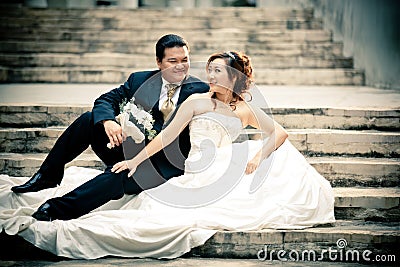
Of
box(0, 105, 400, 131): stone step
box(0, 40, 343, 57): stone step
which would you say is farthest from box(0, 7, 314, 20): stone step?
box(0, 105, 400, 131): stone step

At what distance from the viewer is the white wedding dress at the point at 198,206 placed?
4.03 m

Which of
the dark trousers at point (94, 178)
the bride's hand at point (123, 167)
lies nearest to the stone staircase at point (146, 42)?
the dark trousers at point (94, 178)

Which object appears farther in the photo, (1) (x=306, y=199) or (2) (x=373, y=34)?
(2) (x=373, y=34)

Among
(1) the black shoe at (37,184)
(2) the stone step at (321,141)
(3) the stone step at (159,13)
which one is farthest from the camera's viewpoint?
(3) the stone step at (159,13)

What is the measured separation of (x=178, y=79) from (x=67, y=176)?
1.07 m

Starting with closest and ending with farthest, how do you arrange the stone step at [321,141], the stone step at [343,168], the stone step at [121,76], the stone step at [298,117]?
1. the stone step at [343,168]
2. the stone step at [321,141]
3. the stone step at [298,117]
4. the stone step at [121,76]

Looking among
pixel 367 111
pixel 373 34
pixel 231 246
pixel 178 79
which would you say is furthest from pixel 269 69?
pixel 231 246

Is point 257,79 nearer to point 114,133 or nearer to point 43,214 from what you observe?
point 114,133

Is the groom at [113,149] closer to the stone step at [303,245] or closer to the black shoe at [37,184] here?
the black shoe at [37,184]

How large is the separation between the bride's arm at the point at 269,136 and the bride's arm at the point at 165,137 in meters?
0.40

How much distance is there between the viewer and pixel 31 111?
5.77 m

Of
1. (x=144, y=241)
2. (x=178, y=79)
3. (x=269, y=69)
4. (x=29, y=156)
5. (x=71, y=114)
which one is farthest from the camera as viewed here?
(x=269, y=69)

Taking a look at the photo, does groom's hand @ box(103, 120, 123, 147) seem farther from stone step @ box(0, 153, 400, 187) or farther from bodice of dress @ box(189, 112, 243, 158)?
stone step @ box(0, 153, 400, 187)

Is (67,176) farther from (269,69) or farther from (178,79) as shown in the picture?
(269,69)
